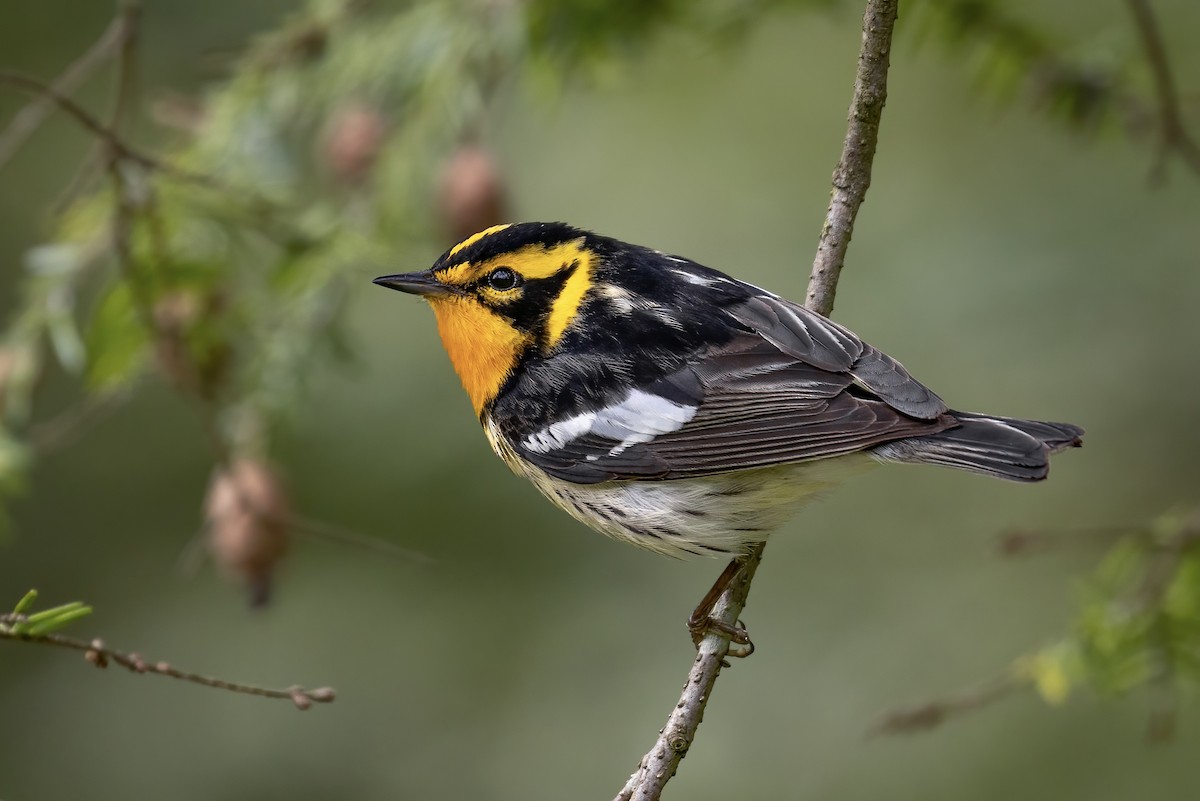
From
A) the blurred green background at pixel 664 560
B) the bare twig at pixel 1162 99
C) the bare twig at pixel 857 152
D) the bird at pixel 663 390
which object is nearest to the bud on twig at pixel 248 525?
the bird at pixel 663 390

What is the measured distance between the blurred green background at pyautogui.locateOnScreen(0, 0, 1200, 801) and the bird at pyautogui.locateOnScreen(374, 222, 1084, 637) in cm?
111

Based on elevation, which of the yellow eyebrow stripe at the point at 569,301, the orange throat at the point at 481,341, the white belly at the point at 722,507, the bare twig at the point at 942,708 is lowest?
the bare twig at the point at 942,708

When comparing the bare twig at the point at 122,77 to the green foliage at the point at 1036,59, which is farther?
the green foliage at the point at 1036,59

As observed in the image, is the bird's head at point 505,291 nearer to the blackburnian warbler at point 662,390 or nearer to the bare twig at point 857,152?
the blackburnian warbler at point 662,390

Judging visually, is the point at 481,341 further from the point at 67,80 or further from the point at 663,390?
the point at 67,80

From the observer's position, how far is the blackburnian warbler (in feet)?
8.69

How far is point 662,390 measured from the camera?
2828 mm

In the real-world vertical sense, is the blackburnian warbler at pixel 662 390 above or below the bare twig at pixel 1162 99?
below

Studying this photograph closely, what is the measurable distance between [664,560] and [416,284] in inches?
96.2

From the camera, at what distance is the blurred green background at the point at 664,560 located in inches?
169

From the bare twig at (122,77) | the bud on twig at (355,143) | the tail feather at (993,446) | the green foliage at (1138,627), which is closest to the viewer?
the tail feather at (993,446)

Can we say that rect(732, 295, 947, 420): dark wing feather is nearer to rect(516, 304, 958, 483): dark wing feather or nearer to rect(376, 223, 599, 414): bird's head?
rect(516, 304, 958, 483): dark wing feather

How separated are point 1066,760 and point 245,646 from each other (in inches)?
126

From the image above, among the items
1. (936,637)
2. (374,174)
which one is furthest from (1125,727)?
(374,174)
